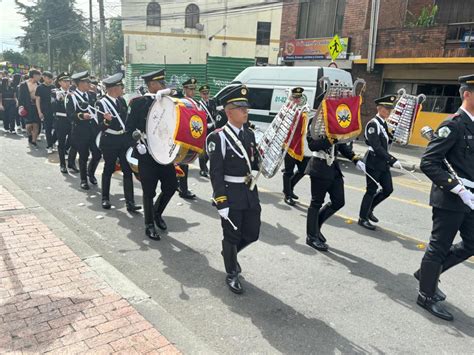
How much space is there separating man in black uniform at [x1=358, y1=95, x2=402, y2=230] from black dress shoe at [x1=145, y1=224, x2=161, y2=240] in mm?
3103

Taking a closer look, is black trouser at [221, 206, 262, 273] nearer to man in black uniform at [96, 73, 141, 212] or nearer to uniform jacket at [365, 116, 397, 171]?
uniform jacket at [365, 116, 397, 171]

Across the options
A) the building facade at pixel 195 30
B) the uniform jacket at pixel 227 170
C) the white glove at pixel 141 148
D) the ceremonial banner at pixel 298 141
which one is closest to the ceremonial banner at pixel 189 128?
the uniform jacket at pixel 227 170

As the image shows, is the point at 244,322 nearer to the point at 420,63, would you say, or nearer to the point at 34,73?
the point at 34,73

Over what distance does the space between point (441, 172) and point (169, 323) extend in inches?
104

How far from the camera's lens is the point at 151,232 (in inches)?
211

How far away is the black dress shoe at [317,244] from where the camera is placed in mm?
5197

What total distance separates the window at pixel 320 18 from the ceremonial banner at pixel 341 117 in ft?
46.2

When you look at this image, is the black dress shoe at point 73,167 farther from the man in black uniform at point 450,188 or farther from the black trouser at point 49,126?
the man in black uniform at point 450,188

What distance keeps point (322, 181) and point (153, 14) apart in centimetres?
3612

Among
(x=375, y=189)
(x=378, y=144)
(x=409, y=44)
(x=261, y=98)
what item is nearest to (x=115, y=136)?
(x=378, y=144)

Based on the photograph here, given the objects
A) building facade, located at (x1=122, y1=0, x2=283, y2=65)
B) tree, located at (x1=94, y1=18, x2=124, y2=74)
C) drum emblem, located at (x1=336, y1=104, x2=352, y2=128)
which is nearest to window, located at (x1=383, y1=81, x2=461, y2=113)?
drum emblem, located at (x1=336, y1=104, x2=352, y2=128)

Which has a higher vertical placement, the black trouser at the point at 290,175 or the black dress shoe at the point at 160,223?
the black trouser at the point at 290,175

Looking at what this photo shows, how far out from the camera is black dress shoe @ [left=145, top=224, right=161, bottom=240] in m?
5.31

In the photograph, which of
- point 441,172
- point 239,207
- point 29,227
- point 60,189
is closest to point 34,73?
point 60,189
